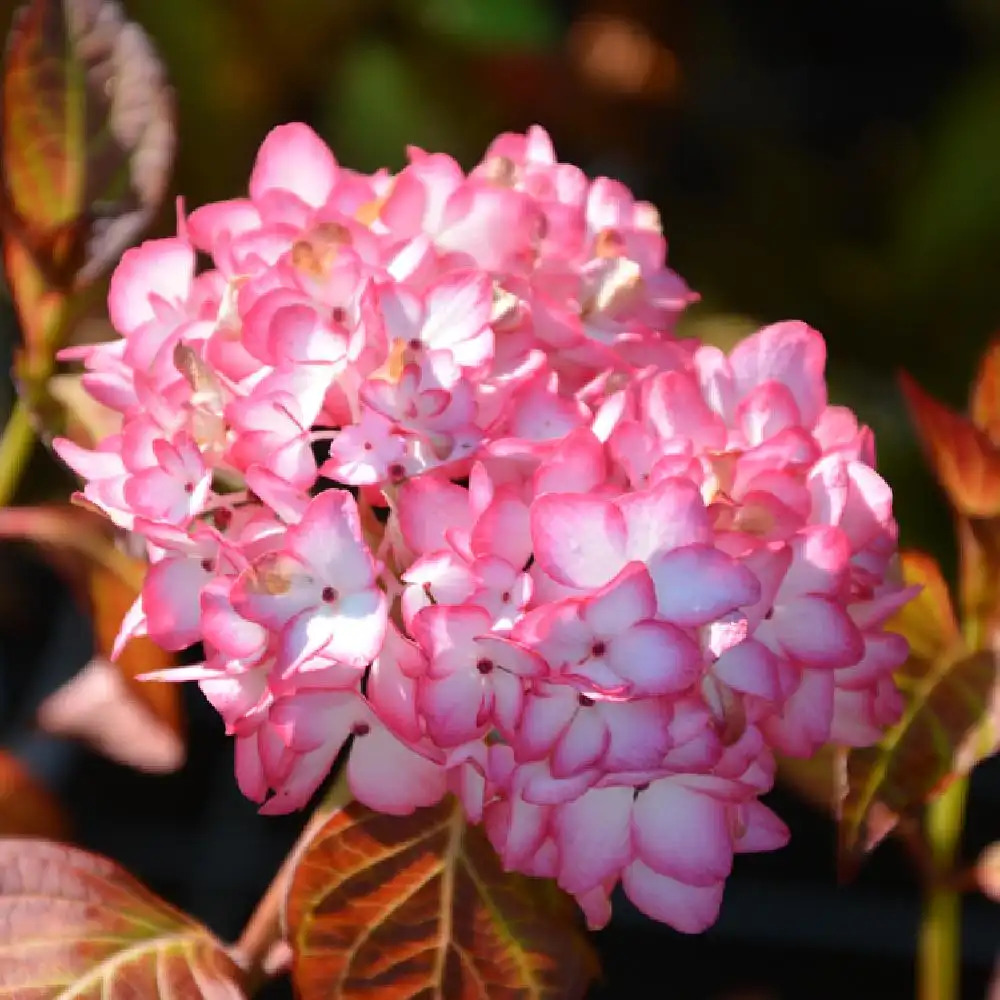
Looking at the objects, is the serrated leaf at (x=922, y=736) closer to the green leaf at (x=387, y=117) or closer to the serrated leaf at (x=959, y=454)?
the serrated leaf at (x=959, y=454)

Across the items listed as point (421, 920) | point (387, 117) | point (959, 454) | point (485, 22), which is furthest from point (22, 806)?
point (485, 22)

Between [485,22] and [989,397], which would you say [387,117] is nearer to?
[485,22]

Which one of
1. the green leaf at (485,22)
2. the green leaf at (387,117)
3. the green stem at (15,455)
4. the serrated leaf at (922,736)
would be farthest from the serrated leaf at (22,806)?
the green leaf at (485,22)

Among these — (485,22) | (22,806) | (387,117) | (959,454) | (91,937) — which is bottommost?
(22,806)

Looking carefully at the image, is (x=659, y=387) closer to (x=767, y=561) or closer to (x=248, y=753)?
(x=767, y=561)

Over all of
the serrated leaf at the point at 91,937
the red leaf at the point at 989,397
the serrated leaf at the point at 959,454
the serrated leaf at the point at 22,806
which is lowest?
the serrated leaf at the point at 22,806

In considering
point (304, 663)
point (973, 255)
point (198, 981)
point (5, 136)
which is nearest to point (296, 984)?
point (198, 981)
